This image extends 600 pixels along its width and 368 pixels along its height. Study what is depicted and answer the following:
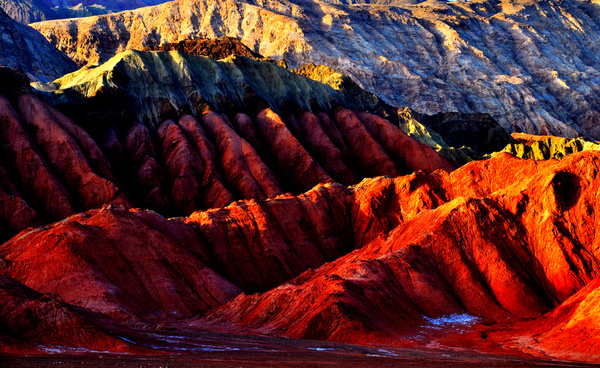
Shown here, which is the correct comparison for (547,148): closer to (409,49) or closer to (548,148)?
(548,148)

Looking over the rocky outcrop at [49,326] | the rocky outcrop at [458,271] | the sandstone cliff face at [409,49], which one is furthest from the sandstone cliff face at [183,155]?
the sandstone cliff face at [409,49]

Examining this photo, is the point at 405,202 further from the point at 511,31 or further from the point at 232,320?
the point at 511,31

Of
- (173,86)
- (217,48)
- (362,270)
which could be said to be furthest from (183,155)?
(217,48)

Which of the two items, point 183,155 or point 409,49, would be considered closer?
point 183,155

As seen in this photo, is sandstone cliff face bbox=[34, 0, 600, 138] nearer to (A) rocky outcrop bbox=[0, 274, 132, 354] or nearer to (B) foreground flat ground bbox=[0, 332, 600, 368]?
(B) foreground flat ground bbox=[0, 332, 600, 368]

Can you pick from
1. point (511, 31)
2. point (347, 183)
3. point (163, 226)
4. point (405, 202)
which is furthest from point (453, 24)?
point (163, 226)

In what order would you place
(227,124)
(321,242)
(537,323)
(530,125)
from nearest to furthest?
(537,323)
(321,242)
(227,124)
(530,125)

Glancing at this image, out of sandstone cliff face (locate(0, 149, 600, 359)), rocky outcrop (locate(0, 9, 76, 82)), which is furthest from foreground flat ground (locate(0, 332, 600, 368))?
rocky outcrop (locate(0, 9, 76, 82))
